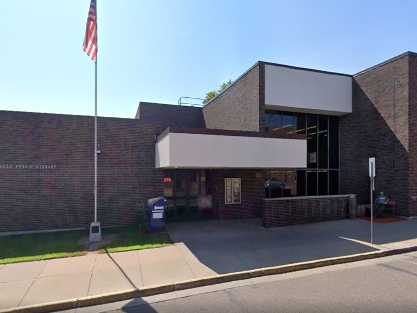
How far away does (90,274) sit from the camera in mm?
7047

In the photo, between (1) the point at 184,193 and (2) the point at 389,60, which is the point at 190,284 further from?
→ (2) the point at 389,60

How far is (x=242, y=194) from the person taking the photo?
1486 centimetres

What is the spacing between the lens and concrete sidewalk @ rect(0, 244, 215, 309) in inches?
235

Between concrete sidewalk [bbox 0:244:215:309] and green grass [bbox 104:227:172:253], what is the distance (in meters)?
0.66

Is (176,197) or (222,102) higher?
(222,102)

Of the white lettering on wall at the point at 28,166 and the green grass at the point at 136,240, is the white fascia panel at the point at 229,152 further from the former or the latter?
the white lettering on wall at the point at 28,166

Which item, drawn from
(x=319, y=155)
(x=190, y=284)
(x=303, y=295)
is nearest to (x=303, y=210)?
(x=319, y=155)

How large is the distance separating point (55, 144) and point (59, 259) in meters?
6.09

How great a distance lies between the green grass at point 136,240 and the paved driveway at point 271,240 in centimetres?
50

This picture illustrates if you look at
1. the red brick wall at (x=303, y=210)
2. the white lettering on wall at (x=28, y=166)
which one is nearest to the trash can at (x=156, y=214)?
the red brick wall at (x=303, y=210)

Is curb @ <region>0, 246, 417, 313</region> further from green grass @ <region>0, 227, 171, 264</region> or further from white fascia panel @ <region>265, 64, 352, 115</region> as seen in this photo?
white fascia panel @ <region>265, 64, 352, 115</region>

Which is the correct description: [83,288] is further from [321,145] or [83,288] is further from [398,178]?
[321,145]

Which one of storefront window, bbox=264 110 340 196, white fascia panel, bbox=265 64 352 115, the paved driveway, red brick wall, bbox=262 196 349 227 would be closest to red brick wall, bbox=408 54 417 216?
the paved driveway

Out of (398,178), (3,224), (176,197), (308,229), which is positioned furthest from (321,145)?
(3,224)
